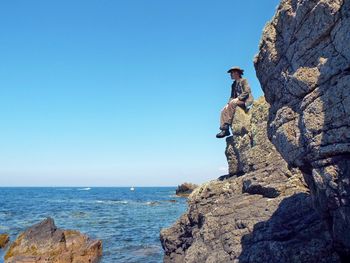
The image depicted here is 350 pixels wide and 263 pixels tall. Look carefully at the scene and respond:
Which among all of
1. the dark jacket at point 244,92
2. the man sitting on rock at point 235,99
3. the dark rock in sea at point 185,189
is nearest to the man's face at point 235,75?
the man sitting on rock at point 235,99

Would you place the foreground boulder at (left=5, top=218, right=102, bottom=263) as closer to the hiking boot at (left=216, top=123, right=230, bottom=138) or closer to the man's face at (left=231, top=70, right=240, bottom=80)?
the hiking boot at (left=216, top=123, right=230, bottom=138)

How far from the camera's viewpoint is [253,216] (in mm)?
12211

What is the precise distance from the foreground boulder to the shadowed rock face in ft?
60.4

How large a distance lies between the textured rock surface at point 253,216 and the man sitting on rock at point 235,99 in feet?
1.92

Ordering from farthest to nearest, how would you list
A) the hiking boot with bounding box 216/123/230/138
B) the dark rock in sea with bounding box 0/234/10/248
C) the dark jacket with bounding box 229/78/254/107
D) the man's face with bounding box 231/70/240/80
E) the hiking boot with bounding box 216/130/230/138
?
the dark rock in sea with bounding box 0/234/10/248, the hiking boot with bounding box 216/130/230/138, the hiking boot with bounding box 216/123/230/138, the man's face with bounding box 231/70/240/80, the dark jacket with bounding box 229/78/254/107

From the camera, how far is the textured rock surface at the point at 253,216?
390 inches

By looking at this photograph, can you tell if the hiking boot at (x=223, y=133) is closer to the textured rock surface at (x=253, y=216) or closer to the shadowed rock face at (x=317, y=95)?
the textured rock surface at (x=253, y=216)

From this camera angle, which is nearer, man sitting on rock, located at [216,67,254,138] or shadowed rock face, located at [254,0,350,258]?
shadowed rock face, located at [254,0,350,258]

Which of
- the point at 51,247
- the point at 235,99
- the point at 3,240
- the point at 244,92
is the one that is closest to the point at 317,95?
the point at 244,92

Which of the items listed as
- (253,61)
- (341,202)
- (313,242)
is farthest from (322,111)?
(313,242)

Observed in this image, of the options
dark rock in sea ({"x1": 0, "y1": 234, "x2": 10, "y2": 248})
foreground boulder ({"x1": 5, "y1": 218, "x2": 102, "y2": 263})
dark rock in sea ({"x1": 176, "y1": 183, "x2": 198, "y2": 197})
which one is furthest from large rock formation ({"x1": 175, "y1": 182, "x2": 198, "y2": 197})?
foreground boulder ({"x1": 5, "y1": 218, "x2": 102, "y2": 263})

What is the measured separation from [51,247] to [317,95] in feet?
68.8

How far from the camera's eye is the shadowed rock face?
23.2 feet

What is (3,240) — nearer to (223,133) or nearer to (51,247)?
(51,247)
